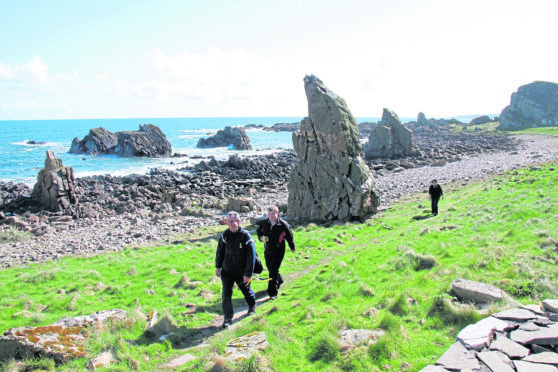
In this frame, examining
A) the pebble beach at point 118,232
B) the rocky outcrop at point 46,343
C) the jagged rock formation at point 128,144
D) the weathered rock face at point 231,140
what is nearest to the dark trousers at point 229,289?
the rocky outcrop at point 46,343

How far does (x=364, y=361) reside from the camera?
634cm

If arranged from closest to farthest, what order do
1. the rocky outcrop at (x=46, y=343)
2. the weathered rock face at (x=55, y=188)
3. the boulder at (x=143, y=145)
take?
the rocky outcrop at (x=46, y=343)
the weathered rock face at (x=55, y=188)
the boulder at (x=143, y=145)

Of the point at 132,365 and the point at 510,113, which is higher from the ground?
the point at 510,113

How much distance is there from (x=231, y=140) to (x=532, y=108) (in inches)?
5101

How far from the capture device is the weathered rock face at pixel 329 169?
84.1 feet

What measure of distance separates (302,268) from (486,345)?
9.40 meters

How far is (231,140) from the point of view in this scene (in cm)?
11150

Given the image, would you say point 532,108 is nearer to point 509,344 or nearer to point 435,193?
point 435,193

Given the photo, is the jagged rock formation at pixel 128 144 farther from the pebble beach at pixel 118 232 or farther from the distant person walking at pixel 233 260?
the distant person walking at pixel 233 260

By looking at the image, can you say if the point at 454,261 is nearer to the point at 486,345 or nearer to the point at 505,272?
the point at 505,272

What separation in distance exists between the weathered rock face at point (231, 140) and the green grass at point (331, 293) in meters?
89.1

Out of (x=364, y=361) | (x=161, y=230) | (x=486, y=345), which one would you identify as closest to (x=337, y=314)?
(x=364, y=361)

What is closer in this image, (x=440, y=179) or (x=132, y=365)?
(x=132, y=365)

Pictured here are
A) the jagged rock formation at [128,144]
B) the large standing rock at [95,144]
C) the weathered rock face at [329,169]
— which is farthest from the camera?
the large standing rock at [95,144]
